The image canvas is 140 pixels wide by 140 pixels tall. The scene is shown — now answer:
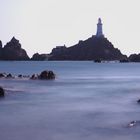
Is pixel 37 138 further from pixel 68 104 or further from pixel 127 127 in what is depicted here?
pixel 68 104

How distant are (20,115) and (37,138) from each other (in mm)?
11234

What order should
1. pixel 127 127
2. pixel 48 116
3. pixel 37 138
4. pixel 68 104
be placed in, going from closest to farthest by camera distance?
pixel 37 138 < pixel 127 127 < pixel 48 116 < pixel 68 104

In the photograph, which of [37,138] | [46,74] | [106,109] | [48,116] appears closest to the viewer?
[37,138]

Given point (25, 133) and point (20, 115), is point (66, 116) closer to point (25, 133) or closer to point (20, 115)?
point (20, 115)

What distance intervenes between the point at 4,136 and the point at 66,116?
1106 centimetres

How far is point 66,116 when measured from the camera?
40.3m

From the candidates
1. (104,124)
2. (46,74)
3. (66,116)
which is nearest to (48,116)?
(66,116)

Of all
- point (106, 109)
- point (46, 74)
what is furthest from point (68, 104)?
point (46, 74)

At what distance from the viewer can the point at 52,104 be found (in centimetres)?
5062

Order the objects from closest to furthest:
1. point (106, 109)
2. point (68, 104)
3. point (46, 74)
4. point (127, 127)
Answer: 1. point (127, 127)
2. point (106, 109)
3. point (68, 104)
4. point (46, 74)

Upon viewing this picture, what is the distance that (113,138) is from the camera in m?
29.9

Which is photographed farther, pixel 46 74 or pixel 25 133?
pixel 46 74

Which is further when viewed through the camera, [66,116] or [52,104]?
[52,104]

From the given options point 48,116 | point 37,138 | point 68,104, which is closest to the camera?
point 37,138
